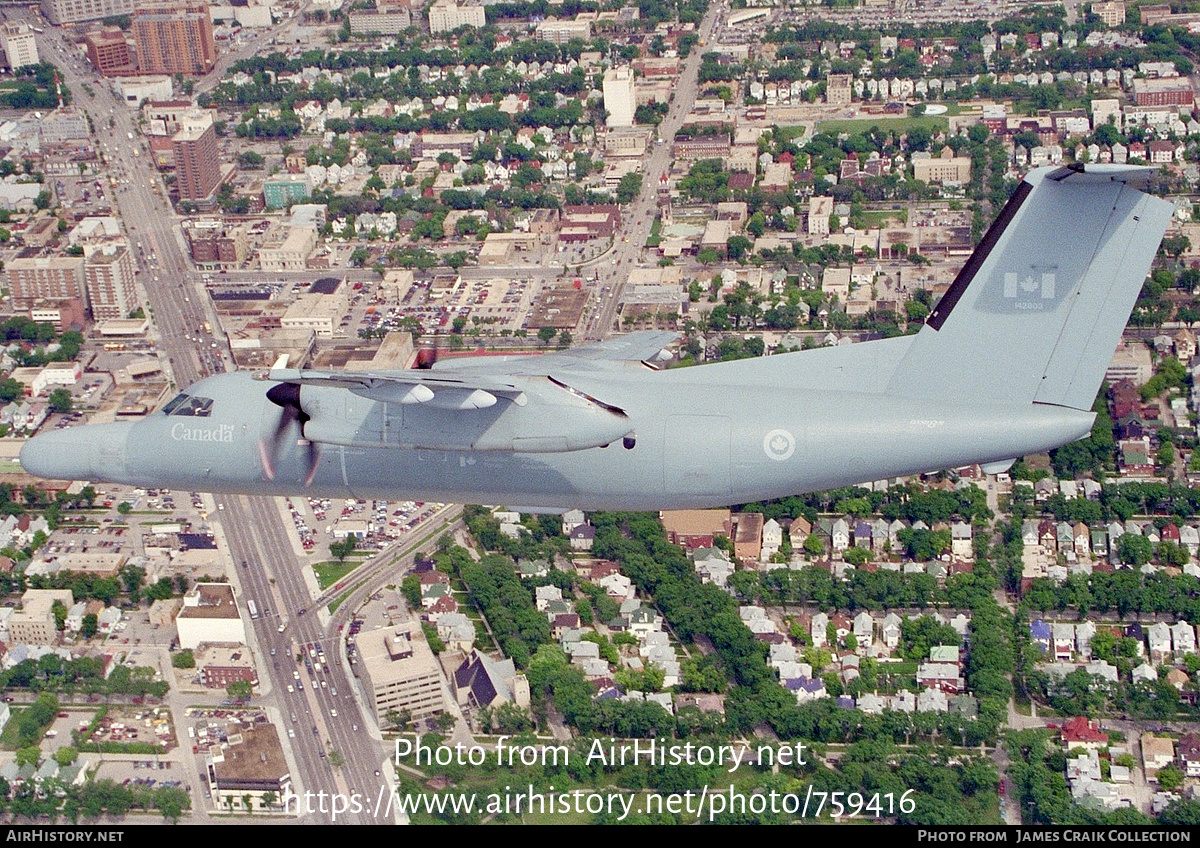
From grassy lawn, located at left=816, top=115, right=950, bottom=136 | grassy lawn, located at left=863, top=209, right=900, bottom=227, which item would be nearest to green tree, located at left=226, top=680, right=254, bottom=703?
grassy lawn, located at left=863, top=209, right=900, bottom=227

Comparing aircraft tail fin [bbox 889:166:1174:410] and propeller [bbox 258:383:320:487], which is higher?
aircraft tail fin [bbox 889:166:1174:410]

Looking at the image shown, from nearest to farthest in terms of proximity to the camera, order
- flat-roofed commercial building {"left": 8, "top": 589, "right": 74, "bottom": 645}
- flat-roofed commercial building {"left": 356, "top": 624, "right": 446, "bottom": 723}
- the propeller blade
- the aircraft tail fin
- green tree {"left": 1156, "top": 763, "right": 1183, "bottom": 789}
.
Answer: the aircraft tail fin, the propeller blade, green tree {"left": 1156, "top": 763, "right": 1183, "bottom": 789}, flat-roofed commercial building {"left": 356, "top": 624, "right": 446, "bottom": 723}, flat-roofed commercial building {"left": 8, "top": 589, "right": 74, "bottom": 645}

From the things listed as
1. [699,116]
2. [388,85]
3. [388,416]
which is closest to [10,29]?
[388,85]

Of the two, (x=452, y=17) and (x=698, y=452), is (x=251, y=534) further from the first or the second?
(x=452, y=17)

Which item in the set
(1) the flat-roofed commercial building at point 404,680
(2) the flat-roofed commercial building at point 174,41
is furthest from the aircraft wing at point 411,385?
(2) the flat-roofed commercial building at point 174,41

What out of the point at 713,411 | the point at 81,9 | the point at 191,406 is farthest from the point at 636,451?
the point at 81,9

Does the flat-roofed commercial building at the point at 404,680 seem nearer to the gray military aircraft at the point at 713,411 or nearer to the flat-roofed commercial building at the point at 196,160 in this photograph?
the gray military aircraft at the point at 713,411

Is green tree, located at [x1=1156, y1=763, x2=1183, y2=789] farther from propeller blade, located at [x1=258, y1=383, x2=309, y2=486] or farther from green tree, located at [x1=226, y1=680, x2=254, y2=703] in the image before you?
propeller blade, located at [x1=258, y1=383, x2=309, y2=486]
